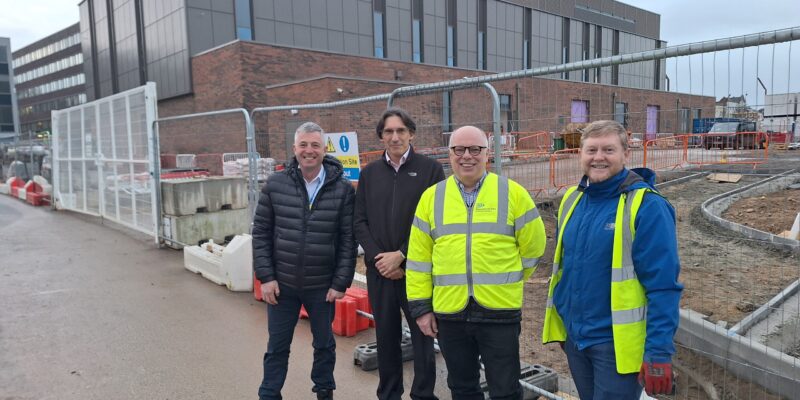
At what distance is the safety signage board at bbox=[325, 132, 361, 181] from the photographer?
5.48m

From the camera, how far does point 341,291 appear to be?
3723 millimetres

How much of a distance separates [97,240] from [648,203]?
11151 millimetres

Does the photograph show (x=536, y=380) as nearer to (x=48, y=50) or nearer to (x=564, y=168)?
(x=564, y=168)

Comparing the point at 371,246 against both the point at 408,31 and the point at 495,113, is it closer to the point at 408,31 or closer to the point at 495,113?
the point at 495,113

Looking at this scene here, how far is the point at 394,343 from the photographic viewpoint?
3.53 metres

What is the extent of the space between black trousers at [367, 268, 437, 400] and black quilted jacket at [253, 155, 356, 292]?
34 cm

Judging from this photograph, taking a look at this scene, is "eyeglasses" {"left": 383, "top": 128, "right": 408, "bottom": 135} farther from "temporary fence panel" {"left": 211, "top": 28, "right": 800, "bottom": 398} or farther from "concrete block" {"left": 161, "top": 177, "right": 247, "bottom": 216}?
"concrete block" {"left": 161, "top": 177, "right": 247, "bottom": 216}

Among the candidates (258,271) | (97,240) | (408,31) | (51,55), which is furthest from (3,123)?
(258,271)

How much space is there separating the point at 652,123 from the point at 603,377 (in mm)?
2265

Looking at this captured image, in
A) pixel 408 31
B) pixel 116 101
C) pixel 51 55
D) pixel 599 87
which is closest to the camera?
pixel 599 87

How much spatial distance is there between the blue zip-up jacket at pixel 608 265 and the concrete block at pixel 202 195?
8.12m

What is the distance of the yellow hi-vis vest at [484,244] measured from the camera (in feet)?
9.11

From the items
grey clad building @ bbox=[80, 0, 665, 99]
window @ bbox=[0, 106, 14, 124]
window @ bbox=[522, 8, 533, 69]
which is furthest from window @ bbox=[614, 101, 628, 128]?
window @ bbox=[0, 106, 14, 124]

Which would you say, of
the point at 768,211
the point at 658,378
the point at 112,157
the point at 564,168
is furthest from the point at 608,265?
the point at 112,157
